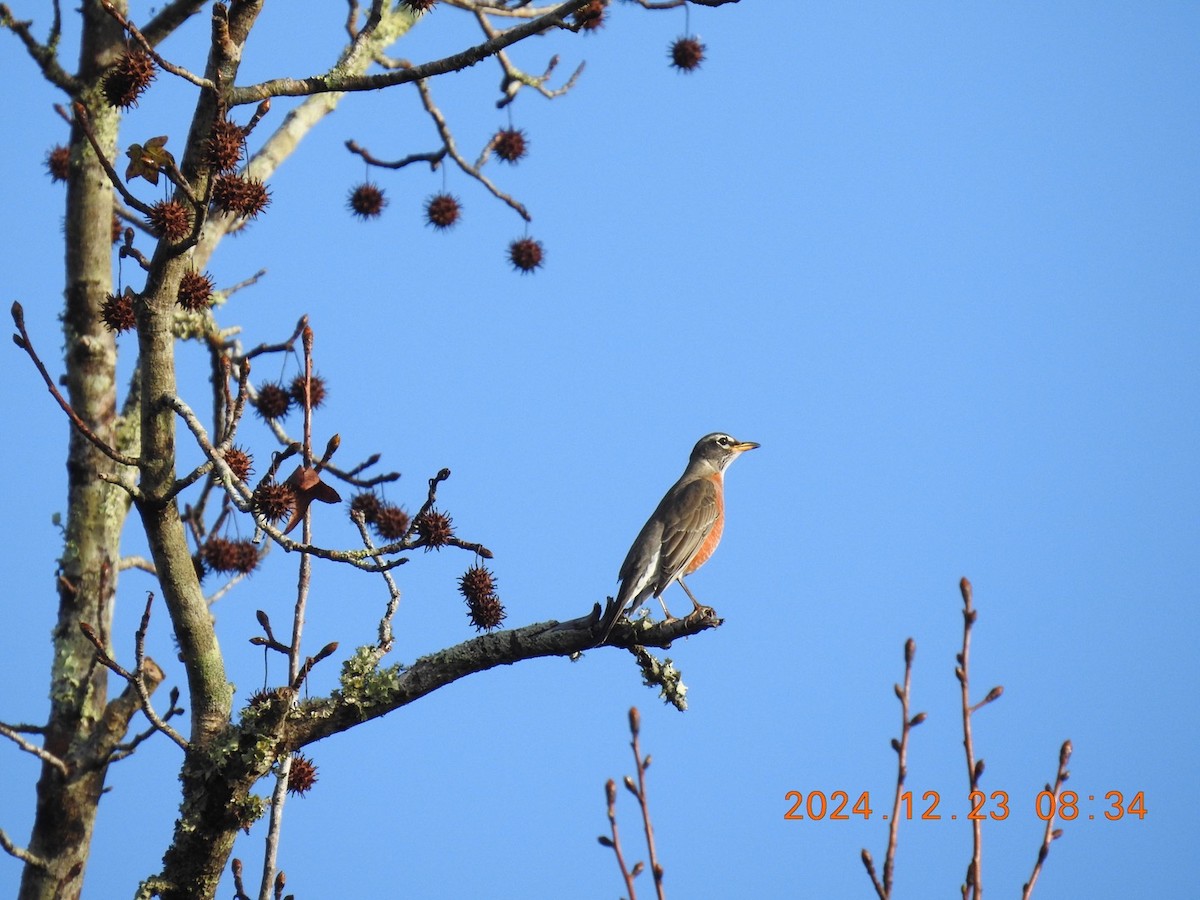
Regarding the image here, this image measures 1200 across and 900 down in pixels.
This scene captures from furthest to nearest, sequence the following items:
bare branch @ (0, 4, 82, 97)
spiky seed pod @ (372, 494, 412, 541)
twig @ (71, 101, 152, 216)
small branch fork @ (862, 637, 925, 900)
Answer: bare branch @ (0, 4, 82, 97) < spiky seed pod @ (372, 494, 412, 541) < twig @ (71, 101, 152, 216) < small branch fork @ (862, 637, 925, 900)

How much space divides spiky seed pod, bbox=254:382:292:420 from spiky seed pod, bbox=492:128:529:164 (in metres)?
2.64

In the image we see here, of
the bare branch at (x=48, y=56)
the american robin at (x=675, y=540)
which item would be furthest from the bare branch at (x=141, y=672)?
the bare branch at (x=48, y=56)

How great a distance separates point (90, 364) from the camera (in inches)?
286

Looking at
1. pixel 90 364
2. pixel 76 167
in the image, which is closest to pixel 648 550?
pixel 90 364

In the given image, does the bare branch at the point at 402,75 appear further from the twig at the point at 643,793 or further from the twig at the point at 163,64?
the twig at the point at 643,793

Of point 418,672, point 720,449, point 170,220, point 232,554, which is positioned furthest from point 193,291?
point 720,449

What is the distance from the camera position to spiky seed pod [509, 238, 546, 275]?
8.80 metres

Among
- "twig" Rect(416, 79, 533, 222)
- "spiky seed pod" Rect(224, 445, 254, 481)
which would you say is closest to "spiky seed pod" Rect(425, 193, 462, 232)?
"twig" Rect(416, 79, 533, 222)

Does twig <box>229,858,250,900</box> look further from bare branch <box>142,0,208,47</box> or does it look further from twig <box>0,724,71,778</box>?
bare branch <box>142,0,208,47</box>

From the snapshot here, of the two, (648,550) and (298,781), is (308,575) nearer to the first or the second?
(298,781)

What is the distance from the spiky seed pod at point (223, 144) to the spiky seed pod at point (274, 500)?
1.10 m

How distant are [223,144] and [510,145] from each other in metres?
4.56

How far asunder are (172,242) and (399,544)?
1.33 metres

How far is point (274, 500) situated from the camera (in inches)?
181
